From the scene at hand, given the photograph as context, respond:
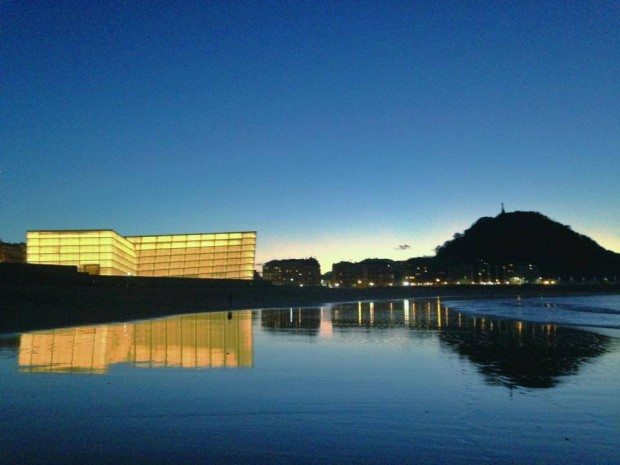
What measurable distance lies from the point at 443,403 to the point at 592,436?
2608 mm

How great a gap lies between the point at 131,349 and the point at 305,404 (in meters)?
9.57

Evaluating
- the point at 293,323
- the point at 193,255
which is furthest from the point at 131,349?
the point at 193,255

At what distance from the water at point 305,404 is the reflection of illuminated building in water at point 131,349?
0.09 meters

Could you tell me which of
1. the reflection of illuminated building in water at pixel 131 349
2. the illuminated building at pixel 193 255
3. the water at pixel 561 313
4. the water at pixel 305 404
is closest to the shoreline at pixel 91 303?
the reflection of illuminated building in water at pixel 131 349

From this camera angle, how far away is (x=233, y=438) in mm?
7285

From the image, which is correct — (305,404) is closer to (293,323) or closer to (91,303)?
(293,323)

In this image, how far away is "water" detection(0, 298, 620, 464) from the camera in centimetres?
679

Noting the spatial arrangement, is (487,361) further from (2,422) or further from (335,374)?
(2,422)

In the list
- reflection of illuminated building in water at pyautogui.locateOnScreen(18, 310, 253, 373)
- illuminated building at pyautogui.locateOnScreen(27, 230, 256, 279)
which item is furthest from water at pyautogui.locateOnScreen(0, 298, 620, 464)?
illuminated building at pyautogui.locateOnScreen(27, 230, 256, 279)

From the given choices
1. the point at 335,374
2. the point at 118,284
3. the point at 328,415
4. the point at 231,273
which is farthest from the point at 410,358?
the point at 231,273

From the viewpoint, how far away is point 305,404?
9.51 m

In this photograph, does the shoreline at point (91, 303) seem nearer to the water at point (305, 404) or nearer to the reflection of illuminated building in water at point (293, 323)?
the reflection of illuminated building in water at point (293, 323)

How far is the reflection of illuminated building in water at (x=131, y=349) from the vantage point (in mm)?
13998

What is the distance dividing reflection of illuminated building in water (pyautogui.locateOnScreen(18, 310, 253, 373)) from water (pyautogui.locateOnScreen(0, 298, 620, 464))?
9cm
